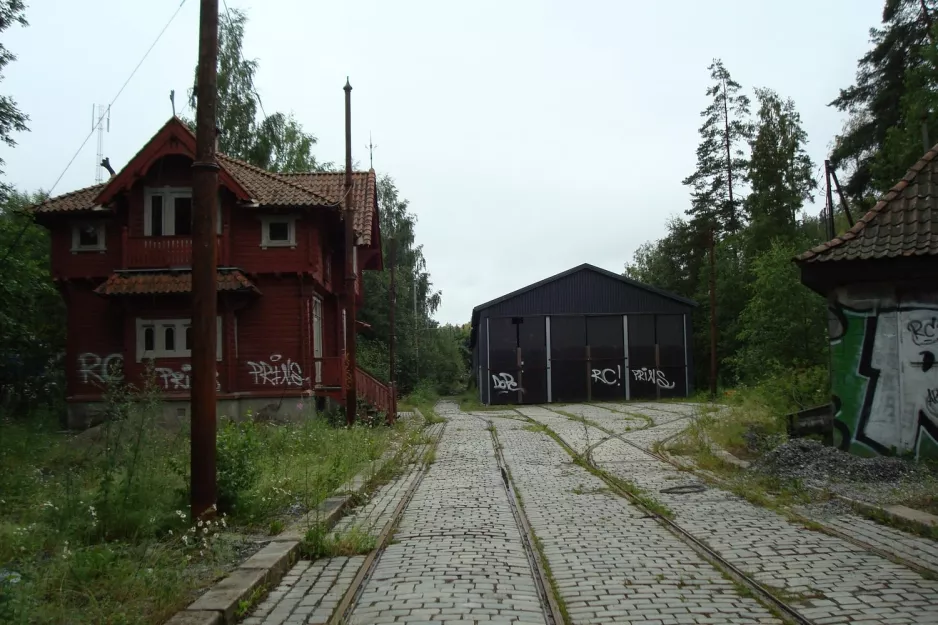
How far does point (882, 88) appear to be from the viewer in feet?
120

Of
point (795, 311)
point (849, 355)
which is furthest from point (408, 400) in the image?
point (849, 355)

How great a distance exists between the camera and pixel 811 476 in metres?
11.6

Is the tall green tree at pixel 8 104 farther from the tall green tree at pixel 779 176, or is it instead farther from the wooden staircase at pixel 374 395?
the tall green tree at pixel 779 176

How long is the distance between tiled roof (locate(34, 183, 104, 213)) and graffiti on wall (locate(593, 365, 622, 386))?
88.8 ft

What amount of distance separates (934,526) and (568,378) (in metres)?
36.8

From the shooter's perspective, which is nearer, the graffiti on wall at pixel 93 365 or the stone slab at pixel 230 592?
the stone slab at pixel 230 592

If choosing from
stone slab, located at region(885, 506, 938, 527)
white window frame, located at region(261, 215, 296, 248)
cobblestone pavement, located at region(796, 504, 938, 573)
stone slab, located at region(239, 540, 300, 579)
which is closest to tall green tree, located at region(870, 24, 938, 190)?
white window frame, located at region(261, 215, 296, 248)

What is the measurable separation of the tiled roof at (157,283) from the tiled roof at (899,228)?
15.2 m

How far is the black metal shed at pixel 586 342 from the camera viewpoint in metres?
44.9

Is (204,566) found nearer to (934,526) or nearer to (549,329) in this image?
(934,526)

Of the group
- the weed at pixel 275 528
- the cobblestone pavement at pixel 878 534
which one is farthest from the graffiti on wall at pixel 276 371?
the cobblestone pavement at pixel 878 534

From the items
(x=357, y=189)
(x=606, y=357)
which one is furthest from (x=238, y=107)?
(x=606, y=357)

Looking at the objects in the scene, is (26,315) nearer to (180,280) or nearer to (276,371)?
(180,280)

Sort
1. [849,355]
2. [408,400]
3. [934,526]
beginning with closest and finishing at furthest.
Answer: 1. [934,526]
2. [849,355]
3. [408,400]
